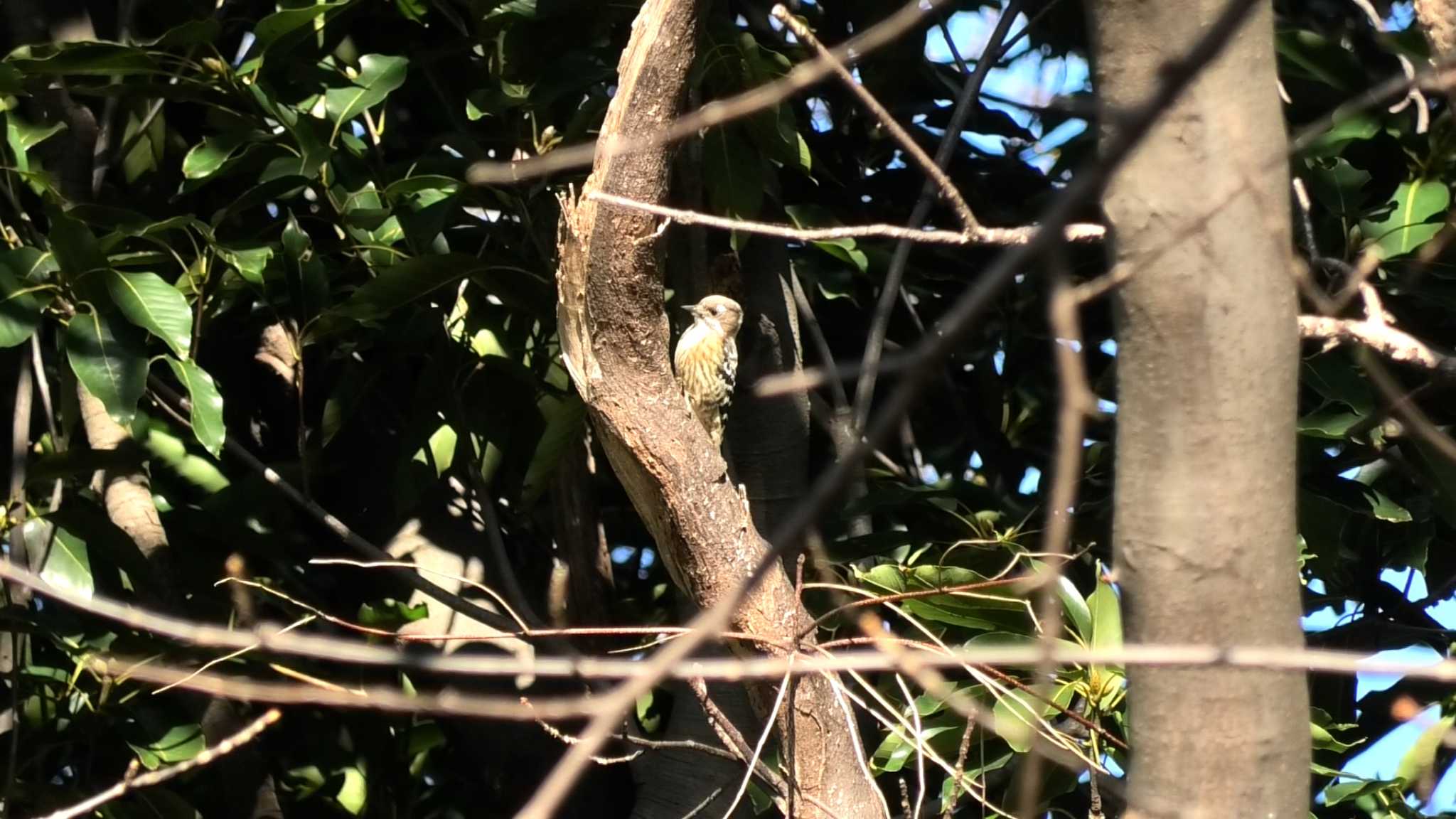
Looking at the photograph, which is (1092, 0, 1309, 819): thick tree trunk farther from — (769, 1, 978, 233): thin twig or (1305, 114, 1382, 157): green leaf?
(1305, 114, 1382, 157): green leaf

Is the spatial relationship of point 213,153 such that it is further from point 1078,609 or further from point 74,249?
point 1078,609

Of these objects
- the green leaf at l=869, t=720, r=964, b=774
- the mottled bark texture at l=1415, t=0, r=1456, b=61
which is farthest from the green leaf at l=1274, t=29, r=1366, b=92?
the green leaf at l=869, t=720, r=964, b=774

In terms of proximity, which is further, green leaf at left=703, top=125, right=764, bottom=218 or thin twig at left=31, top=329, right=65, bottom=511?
thin twig at left=31, top=329, right=65, bottom=511

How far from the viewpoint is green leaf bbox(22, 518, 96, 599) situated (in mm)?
2900

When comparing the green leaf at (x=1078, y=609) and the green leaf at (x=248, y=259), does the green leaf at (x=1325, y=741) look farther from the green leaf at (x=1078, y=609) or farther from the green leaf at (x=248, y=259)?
the green leaf at (x=248, y=259)

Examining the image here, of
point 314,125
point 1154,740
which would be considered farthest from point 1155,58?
point 314,125

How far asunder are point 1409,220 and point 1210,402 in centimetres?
189

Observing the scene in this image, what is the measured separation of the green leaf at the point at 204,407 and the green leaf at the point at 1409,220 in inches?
88.5

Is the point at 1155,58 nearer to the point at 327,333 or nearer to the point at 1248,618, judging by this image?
the point at 1248,618

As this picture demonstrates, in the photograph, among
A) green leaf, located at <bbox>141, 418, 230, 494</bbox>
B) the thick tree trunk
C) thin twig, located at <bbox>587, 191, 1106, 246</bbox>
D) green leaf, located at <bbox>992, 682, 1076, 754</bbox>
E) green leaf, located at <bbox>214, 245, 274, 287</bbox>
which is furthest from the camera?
green leaf, located at <bbox>141, 418, 230, 494</bbox>

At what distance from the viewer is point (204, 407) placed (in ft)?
8.87

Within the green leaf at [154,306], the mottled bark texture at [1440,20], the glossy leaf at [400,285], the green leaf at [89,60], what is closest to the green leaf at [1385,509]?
the mottled bark texture at [1440,20]

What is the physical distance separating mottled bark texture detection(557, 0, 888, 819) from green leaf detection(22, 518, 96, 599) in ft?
4.17

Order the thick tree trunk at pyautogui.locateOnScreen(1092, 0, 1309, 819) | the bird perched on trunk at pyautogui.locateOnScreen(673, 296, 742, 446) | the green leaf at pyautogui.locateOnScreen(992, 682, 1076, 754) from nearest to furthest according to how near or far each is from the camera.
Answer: the thick tree trunk at pyautogui.locateOnScreen(1092, 0, 1309, 819)
the green leaf at pyautogui.locateOnScreen(992, 682, 1076, 754)
the bird perched on trunk at pyautogui.locateOnScreen(673, 296, 742, 446)
